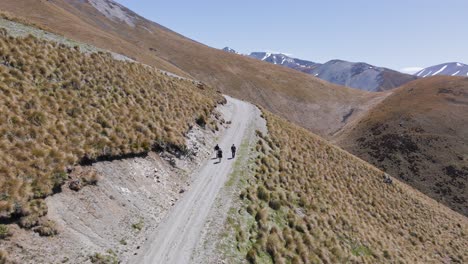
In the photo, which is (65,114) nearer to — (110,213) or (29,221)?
(110,213)

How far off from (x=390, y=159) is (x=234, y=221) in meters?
66.2

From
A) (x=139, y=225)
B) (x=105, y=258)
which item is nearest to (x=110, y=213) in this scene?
(x=139, y=225)

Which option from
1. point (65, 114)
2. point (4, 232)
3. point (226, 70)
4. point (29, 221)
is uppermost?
point (226, 70)

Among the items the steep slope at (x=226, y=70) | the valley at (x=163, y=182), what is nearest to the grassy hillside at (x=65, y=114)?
the valley at (x=163, y=182)

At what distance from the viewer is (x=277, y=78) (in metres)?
137

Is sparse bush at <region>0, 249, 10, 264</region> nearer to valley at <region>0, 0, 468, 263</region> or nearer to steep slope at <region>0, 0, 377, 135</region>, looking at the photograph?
valley at <region>0, 0, 468, 263</region>

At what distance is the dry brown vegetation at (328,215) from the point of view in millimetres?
21531

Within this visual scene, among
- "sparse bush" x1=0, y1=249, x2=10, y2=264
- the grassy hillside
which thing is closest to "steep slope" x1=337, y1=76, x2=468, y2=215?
the grassy hillside

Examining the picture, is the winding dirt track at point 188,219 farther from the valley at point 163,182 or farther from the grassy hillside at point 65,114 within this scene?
the grassy hillside at point 65,114

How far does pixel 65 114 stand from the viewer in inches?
830

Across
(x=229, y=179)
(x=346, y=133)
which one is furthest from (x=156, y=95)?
(x=346, y=133)

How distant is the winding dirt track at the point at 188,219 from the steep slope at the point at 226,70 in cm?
6454

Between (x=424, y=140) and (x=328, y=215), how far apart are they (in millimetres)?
64759

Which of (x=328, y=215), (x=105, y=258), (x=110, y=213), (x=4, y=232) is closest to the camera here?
(x=4, y=232)
